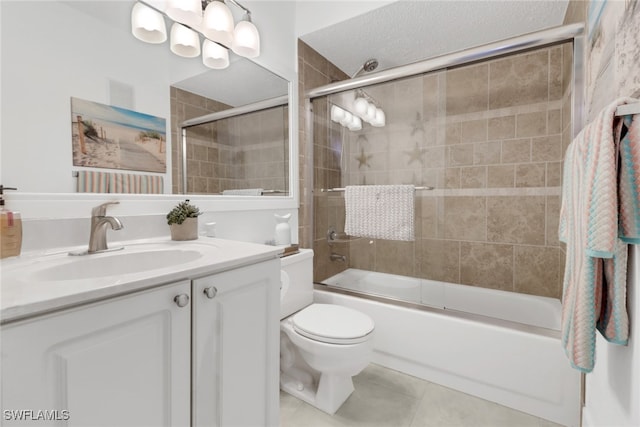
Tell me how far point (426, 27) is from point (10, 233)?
237cm

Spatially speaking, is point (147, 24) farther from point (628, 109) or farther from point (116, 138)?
point (628, 109)

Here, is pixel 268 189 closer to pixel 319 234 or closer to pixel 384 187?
pixel 319 234

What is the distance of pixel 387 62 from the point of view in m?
2.43

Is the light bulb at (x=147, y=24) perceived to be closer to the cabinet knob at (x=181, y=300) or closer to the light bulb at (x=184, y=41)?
the light bulb at (x=184, y=41)

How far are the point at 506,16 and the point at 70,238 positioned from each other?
2559 millimetres

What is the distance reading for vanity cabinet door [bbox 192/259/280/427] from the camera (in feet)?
2.52

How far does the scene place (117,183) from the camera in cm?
114

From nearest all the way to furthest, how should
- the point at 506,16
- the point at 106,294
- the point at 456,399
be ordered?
the point at 106,294, the point at 456,399, the point at 506,16

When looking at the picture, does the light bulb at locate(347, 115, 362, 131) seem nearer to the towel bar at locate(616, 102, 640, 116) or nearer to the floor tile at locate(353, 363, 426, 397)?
the towel bar at locate(616, 102, 640, 116)

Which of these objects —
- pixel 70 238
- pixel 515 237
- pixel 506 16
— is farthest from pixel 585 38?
pixel 70 238

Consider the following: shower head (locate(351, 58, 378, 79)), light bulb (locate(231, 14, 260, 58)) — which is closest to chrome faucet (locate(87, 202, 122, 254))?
light bulb (locate(231, 14, 260, 58))

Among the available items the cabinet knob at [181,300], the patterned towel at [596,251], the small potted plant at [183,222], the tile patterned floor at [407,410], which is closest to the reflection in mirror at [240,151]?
the small potted plant at [183,222]

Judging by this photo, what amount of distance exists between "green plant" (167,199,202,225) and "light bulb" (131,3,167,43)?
0.73 metres

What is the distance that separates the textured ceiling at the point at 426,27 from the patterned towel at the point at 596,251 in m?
1.36
